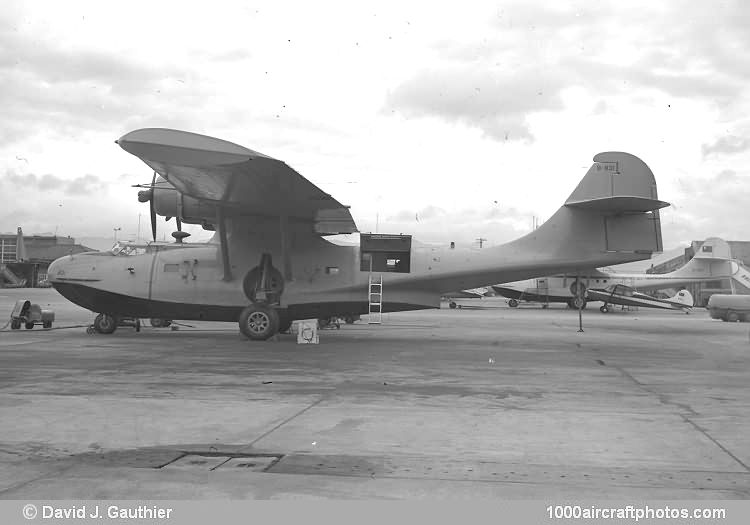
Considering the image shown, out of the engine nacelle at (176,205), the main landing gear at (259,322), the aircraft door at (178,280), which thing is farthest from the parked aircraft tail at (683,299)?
the engine nacelle at (176,205)

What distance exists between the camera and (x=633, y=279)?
47062mm

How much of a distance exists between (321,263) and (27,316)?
10528mm

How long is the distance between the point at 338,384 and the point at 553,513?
19.2 ft

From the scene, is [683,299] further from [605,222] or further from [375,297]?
[375,297]

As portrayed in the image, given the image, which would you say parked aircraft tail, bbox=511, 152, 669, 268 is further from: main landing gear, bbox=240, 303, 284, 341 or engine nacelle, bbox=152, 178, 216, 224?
engine nacelle, bbox=152, 178, 216, 224

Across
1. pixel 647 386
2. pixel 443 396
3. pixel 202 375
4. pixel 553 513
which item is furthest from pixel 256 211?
pixel 553 513

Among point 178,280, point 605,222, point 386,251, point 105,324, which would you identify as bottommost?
point 105,324

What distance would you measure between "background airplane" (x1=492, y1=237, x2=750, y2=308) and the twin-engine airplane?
90.6 feet

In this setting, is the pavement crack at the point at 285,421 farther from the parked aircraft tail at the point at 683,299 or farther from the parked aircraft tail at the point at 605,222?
the parked aircraft tail at the point at 683,299

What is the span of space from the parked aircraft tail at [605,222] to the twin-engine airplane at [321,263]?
0.03 metres

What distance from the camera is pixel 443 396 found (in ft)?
28.2

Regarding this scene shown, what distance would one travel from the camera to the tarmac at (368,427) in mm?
4590

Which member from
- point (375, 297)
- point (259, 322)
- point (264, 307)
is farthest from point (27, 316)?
point (375, 297)

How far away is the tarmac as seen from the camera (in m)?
4.59
